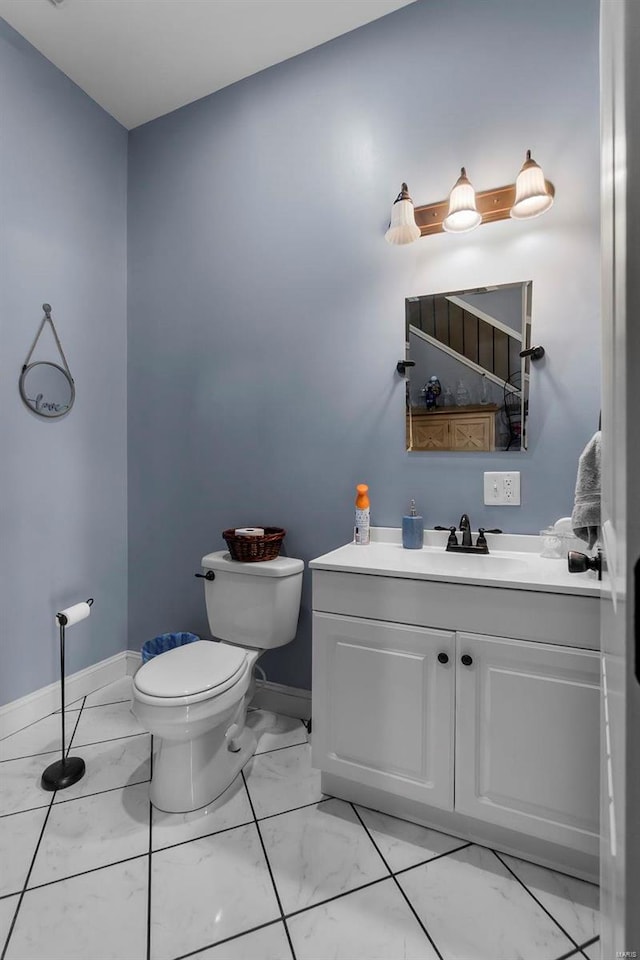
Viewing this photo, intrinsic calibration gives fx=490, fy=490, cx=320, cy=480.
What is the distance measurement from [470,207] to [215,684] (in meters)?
1.85

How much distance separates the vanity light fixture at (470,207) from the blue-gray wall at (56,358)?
4.91 ft

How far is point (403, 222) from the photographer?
5.97ft

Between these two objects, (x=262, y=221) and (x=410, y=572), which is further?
(x=262, y=221)

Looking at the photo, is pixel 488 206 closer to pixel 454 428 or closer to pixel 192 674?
pixel 454 428

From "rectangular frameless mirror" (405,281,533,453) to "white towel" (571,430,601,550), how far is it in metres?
0.49

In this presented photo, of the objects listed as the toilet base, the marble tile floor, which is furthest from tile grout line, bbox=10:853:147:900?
the toilet base

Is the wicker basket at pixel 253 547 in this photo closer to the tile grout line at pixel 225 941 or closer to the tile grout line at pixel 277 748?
the tile grout line at pixel 277 748

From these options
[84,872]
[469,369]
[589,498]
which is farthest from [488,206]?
[84,872]

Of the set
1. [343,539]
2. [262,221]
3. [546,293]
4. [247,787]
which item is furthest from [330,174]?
[247,787]

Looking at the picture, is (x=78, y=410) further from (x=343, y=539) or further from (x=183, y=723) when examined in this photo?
(x=183, y=723)

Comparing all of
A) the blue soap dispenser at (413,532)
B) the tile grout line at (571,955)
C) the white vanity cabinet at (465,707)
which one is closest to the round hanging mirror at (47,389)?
the white vanity cabinet at (465,707)

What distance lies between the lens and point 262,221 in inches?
87.9

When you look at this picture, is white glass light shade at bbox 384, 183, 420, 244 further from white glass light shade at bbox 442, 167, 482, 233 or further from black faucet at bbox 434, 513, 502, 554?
black faucet at bbox 434, 513, 502, 554

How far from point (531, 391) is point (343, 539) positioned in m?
0.93
